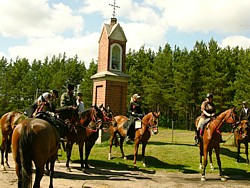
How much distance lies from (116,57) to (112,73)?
5.28 feet

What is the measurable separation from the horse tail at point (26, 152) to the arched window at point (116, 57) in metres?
11.7

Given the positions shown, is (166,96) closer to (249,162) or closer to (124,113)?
(124,113)

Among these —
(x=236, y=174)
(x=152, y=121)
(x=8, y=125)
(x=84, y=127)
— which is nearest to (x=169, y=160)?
(x=152, y=121)

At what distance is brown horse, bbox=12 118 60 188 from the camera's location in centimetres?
617

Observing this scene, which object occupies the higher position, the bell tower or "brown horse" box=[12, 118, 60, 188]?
the bell tower

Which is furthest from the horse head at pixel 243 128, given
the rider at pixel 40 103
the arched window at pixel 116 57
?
the arched window at pixel 116 57

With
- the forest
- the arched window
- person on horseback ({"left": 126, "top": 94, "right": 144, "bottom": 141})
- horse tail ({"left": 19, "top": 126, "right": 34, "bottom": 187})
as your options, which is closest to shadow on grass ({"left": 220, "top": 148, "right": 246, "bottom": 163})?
person on horseback ({"left": 126, "top": 94, "right": 144, "bottom": 141})

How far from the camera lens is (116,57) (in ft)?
59.6

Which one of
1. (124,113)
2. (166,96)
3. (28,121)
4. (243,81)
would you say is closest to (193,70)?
(166,96)

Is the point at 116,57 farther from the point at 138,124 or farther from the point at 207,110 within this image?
the point at 207,110

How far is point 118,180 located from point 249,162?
7.54m

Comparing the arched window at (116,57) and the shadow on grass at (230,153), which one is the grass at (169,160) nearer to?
the shadow on grass at (230,153)

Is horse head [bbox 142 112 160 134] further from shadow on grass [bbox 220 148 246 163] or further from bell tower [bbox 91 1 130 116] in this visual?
shadow on grass [bbox 220 148 246 163]

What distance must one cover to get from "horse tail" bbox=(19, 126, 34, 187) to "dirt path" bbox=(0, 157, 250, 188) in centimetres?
217
